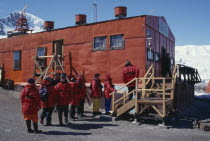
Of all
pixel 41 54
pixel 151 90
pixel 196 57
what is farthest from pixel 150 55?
pixel 196 57

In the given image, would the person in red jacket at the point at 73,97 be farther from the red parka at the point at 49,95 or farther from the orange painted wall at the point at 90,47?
the orange painted wall at the point at 90,47

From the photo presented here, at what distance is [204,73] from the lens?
96.0m

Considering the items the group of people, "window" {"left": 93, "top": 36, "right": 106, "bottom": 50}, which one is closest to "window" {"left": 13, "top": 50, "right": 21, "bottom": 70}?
"window" {"left": 93, "top": 36, "right": 106, "bottom": 50}

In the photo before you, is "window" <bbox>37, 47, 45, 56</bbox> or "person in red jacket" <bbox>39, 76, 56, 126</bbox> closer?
"person in red jacket" <bbox>39, 76, 56, 126</bbox>

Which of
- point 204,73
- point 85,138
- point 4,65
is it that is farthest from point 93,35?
point 204,73

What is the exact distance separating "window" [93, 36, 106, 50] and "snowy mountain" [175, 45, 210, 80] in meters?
89.5

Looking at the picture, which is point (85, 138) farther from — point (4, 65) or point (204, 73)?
point (204, 73)

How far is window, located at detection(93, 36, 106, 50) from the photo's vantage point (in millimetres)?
13373

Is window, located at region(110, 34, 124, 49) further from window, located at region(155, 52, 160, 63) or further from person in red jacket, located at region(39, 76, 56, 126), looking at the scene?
person in red jacket, located at region(39, 76, 56, 126)

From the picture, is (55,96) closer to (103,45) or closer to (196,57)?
(103,45)

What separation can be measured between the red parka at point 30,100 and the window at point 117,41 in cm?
686

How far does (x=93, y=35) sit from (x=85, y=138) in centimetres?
837

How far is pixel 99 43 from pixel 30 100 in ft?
24.6

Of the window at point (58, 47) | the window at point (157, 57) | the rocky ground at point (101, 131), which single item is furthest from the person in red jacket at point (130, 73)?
the window at point (58, 47)
